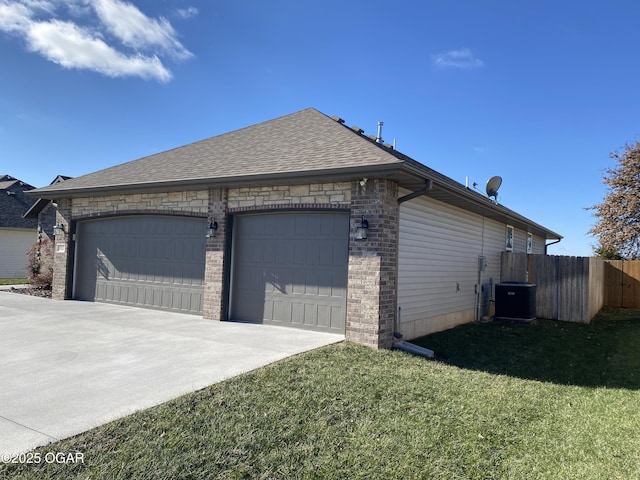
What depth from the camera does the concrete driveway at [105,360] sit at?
3.77 meters

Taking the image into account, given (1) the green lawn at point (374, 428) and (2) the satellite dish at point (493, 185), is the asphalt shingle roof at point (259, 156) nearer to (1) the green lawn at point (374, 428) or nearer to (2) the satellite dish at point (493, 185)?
(1) the green lawn at point (374, 428)

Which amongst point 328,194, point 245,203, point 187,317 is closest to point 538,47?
point 328,194

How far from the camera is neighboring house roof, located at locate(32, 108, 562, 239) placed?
7043 millimetres

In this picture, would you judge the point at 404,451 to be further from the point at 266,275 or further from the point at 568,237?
the point at 568,237

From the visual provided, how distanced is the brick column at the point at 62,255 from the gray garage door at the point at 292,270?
6.02 meters

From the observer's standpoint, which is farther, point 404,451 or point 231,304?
point 231,304

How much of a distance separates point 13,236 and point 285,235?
2239cm

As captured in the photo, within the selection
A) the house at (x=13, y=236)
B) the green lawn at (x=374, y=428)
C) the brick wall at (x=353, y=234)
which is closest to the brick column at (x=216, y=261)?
the brick wall at (x=353, y=234)

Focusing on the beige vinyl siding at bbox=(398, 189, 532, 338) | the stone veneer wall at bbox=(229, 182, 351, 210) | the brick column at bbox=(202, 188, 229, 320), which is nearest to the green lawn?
the beige vinyl siding at bbox=(398, 189, 532, 338)

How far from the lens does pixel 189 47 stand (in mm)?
11602

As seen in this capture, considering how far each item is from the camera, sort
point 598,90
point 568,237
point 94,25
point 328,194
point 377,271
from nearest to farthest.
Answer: point 377,271 < point 328,194 < point 94,25 < point 598,90 < point 568,237

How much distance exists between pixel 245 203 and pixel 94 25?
687 centimetres

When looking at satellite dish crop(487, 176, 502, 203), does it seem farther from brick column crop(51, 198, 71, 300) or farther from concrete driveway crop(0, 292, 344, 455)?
brick column crop(51, 198, 71, 300)

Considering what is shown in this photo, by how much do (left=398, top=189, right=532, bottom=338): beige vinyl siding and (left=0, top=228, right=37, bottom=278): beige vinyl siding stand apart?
75.7 feet
